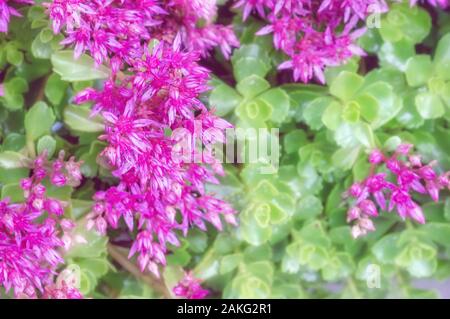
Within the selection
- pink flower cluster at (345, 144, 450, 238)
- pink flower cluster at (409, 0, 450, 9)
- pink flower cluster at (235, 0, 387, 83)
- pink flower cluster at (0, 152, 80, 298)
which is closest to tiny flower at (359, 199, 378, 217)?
pink flower cluster at (345, 144, 450, 238)

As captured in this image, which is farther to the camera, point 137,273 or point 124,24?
point 137,273

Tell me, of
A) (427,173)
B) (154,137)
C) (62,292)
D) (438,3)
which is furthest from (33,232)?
(438,3)

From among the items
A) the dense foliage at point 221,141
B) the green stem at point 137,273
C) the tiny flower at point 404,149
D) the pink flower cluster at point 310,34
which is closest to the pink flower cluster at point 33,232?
the dense foliage at point 221,141

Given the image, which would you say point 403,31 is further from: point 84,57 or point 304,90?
point 84,57

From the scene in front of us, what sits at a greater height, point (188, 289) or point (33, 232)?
point (33, 232)

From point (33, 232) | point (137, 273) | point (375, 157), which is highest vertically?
point (375, 157)

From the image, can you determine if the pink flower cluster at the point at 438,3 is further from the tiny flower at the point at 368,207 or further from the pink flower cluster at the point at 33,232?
the pink flower cluster at the point at 33,232

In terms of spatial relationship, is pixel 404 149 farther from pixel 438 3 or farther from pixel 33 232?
pixel 33 232
